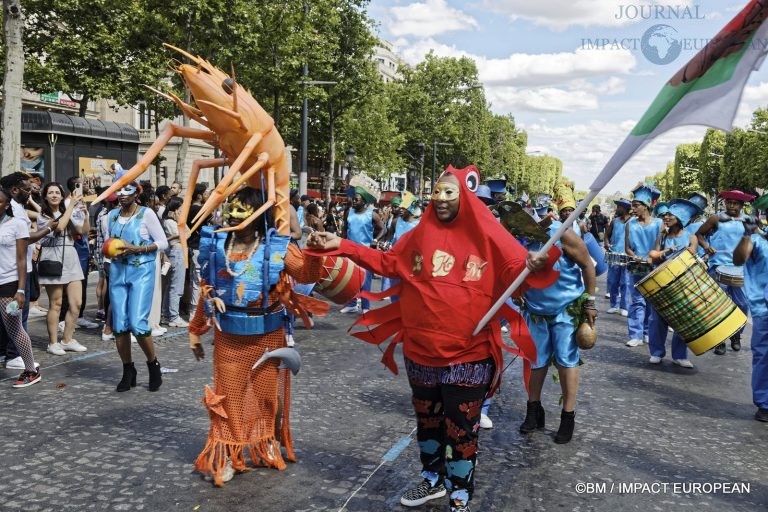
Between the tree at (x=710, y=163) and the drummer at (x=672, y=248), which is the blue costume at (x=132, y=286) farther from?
the tree at (x=710, y=163)

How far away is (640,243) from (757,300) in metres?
3.63

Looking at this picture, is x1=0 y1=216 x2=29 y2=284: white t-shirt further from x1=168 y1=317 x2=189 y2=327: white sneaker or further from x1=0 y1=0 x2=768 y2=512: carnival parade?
x1=168 y1=317 x2=189 y2=327: white sneaker

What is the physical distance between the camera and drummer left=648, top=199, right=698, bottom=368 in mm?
8281

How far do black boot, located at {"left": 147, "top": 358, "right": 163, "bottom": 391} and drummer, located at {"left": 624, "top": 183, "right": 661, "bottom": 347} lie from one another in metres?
6.29

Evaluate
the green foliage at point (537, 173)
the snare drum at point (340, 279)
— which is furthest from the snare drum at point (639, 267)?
the green foliage at point (537, 173)

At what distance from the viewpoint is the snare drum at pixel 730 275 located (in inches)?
331

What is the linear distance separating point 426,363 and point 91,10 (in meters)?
23.3

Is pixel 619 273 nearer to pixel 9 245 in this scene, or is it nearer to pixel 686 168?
pixel 9 245

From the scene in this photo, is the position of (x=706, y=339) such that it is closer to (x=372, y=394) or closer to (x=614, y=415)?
(x=614, y=415)

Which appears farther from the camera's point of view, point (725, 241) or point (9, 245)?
point (725, 241)

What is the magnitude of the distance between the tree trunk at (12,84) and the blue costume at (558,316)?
8962 millimetres

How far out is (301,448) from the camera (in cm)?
488

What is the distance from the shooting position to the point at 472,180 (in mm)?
3889

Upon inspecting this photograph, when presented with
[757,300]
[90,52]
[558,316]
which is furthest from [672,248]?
[90,52]
